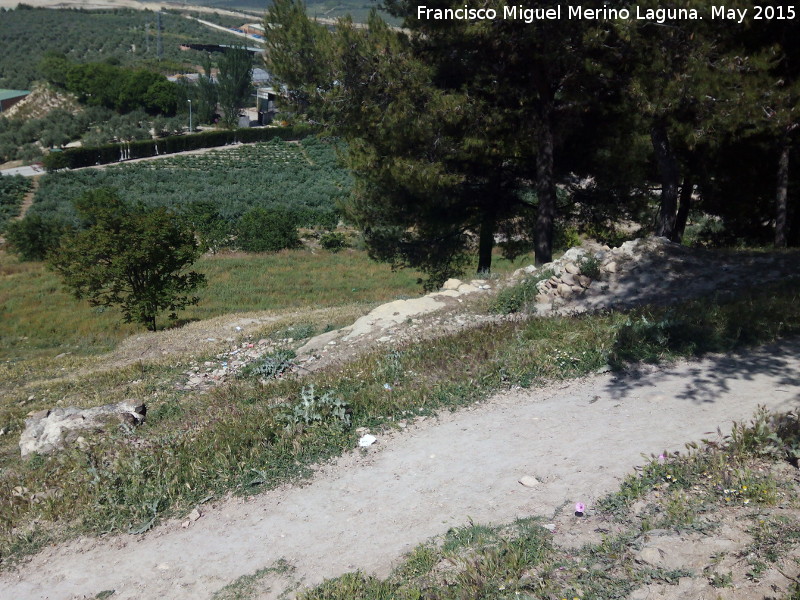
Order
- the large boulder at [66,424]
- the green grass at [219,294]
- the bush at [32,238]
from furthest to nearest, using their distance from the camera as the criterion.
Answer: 1. the bush at [32,238]
2. the green grass at [219,294]
3. the large boulder at [66,424]

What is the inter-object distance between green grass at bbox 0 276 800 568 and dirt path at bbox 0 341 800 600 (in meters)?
0.29

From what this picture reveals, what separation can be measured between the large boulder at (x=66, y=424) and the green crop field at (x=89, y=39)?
11127 centimetres

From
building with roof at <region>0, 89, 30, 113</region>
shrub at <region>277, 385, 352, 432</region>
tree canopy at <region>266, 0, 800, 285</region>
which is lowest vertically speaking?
shrub at <region>277, 385, 352, 432</region>

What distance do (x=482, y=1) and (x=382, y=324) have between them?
6087 millimetres

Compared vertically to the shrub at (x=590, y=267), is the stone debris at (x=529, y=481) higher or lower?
lower

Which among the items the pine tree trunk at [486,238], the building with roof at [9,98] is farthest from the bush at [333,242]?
the building with roof at [9,98]

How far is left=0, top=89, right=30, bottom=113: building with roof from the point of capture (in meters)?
90.8

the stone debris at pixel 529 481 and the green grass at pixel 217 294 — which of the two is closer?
the stone debris at pixel 529 481

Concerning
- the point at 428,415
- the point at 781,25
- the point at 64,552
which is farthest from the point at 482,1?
the point at 64,552

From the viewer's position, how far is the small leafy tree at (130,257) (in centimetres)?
1795

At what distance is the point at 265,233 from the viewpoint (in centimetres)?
4028

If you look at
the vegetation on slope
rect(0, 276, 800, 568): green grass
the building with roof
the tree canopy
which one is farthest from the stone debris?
the building with roof

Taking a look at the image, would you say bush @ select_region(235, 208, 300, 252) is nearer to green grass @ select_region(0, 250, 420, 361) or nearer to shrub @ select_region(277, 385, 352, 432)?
green grass @ select_region(0, 250, 420, 361)

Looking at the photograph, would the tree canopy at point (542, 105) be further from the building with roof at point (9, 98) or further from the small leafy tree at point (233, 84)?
the building with roof at point (9, 98)
